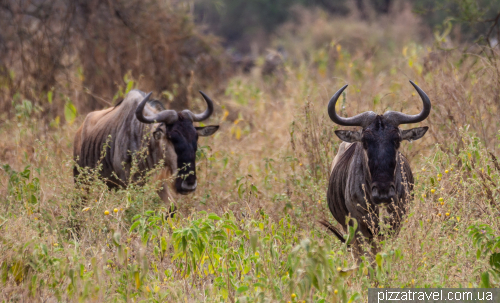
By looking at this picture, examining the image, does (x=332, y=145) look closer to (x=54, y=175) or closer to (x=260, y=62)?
(x=54, y=175)

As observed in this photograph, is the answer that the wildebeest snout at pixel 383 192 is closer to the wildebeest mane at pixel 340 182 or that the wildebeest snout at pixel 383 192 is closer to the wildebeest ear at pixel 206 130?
the wildebeest mane at pixel 340 182

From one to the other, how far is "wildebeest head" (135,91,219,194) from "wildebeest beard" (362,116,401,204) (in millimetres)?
1678

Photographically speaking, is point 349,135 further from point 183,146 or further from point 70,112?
point 70,112

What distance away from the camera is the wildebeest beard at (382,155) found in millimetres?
3922

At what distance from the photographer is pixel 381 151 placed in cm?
403

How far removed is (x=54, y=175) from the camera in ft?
14.7

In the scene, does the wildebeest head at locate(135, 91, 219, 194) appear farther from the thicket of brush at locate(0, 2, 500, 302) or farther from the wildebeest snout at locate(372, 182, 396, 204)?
the wildebeest snout at locate(372, 182, 396, 204)

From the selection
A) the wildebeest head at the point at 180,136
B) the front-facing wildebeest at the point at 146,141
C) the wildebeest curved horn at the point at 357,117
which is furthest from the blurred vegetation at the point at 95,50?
the wildebeest curved horn at the point at 357,117

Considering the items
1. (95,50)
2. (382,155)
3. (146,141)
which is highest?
(95,50)

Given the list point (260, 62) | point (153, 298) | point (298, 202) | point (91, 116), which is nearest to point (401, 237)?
point (153, 298)

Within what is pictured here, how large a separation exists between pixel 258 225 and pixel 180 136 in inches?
73.9

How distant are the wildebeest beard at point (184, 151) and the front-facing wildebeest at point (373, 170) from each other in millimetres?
1331

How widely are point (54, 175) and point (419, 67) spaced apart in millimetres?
5465

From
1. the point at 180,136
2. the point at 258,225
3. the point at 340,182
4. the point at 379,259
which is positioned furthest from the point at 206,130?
the point at 379,259
